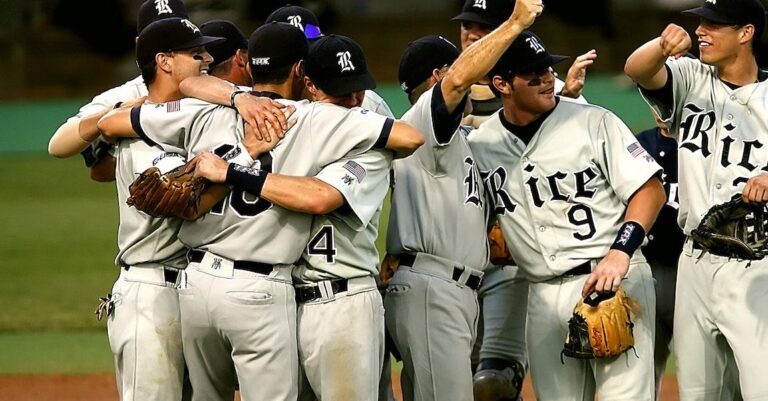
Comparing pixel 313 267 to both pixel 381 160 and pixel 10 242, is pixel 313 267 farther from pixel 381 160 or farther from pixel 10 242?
pixel 10 242

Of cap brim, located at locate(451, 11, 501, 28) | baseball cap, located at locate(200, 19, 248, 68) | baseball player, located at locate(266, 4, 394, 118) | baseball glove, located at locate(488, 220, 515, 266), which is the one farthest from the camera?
cap brim, located at locate(451, 11, 501, 28)

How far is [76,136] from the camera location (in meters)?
5.39

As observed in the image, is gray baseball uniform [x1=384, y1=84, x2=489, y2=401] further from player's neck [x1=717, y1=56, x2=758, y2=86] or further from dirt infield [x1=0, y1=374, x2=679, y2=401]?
dirt infield [x1=0, y1=374, x2=679, y2=401]

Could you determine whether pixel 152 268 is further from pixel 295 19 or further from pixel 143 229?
pixel 295 19

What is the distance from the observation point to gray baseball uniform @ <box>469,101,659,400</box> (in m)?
5.40

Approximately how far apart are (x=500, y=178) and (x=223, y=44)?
149cm

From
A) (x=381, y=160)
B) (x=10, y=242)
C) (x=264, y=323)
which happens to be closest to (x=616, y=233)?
(x=381, y=160)

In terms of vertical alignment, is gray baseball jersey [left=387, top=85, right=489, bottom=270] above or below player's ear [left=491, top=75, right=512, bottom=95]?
below

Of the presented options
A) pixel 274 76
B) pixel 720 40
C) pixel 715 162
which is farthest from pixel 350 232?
pixel 720 40

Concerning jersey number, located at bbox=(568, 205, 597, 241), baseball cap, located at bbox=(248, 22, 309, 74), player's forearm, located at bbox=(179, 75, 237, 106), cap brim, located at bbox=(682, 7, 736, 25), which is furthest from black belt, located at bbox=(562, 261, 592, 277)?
player's forearm, located at bbox=(179, 75, 237, 106)

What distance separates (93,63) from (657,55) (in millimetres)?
20463

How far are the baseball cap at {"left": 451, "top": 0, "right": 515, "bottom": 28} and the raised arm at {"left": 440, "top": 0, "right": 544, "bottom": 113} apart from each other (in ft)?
5.16

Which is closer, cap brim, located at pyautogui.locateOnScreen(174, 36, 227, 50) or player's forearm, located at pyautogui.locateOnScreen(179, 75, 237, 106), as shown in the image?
player's forearm, located at pyautogui.locateOnScreen(179, 75, 237, 106)

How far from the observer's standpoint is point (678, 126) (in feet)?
18.7
